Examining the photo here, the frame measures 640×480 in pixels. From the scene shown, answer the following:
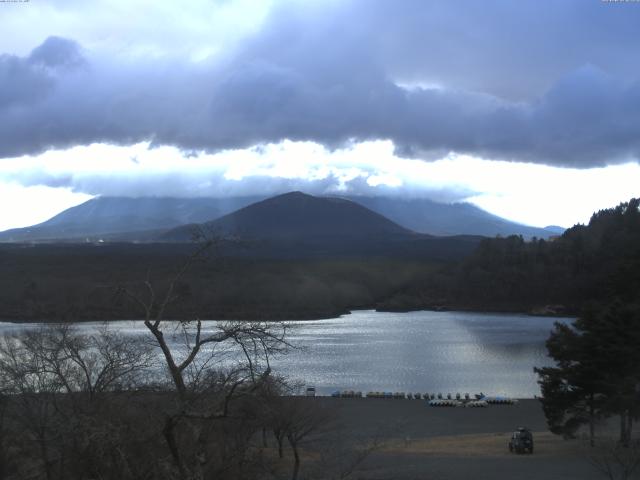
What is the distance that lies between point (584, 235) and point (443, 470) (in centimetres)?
11909

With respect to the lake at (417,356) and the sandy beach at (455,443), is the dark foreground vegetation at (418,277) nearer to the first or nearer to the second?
the lake at (417,356)

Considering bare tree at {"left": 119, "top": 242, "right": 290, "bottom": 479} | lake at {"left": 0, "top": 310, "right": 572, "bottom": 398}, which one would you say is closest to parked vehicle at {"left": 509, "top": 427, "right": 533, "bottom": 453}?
lake at {"left": 0, "top": 310, "right": 572, "bottom": 398}

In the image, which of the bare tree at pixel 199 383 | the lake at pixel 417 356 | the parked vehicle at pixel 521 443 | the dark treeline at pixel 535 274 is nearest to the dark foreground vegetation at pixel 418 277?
the dark treeline at pixel 535 274

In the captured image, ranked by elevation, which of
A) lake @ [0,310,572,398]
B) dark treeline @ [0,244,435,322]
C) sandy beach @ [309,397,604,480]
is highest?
dark treeline @ [0,244,435,322]

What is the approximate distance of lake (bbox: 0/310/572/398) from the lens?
41594 millimetres

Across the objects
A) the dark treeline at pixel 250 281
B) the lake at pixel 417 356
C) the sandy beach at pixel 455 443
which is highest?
the dark treeline at pixel 250 281

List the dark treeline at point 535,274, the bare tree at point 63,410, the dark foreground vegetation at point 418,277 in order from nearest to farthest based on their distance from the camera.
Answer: the bare tree at point 63,410, the dark foreground vegetation at point 418,277, the dark treeline at point 535,274

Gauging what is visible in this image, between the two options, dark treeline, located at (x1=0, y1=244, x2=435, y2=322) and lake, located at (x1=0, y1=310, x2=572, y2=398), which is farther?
dark treeline, located at (x1=0, y1=244, x2=435, y2=322)

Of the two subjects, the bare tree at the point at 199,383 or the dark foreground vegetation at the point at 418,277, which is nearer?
the bare tree at the point at 199,383

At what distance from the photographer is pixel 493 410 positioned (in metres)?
33.0

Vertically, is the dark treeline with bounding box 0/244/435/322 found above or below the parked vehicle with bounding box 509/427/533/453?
above

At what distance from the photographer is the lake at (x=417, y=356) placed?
4159 centimetres

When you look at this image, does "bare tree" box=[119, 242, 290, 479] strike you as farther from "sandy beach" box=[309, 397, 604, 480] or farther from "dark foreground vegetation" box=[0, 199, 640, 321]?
"dark foreground vegetation" box=[0, 199, 640, 321]

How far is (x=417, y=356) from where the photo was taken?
5538 centimetres
